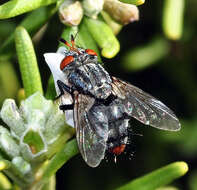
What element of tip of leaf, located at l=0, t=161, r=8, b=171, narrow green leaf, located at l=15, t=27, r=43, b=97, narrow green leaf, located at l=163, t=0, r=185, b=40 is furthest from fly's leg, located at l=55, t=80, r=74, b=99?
narrow green leaf, located at l=163, t=0, r=185, b=40

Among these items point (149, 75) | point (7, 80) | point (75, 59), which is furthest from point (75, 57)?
point (149, 75)


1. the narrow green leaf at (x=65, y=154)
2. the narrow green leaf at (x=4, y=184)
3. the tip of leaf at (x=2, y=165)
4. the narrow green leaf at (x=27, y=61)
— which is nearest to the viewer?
the tip of leaf at (x=2, y=165)

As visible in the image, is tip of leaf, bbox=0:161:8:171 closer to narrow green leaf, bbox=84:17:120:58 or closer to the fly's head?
the fly's head

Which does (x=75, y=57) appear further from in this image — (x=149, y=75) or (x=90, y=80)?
(x=149, y=75)

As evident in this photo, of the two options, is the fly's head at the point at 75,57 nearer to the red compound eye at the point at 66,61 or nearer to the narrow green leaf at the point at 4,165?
the red compound eye at the point at 66,61

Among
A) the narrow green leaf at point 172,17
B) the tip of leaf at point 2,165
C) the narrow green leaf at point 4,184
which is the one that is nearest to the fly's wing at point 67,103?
the tip of leaf at point 2,165

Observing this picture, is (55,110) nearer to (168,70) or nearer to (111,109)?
(111,109)

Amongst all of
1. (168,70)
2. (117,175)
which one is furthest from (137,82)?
(117,175)
